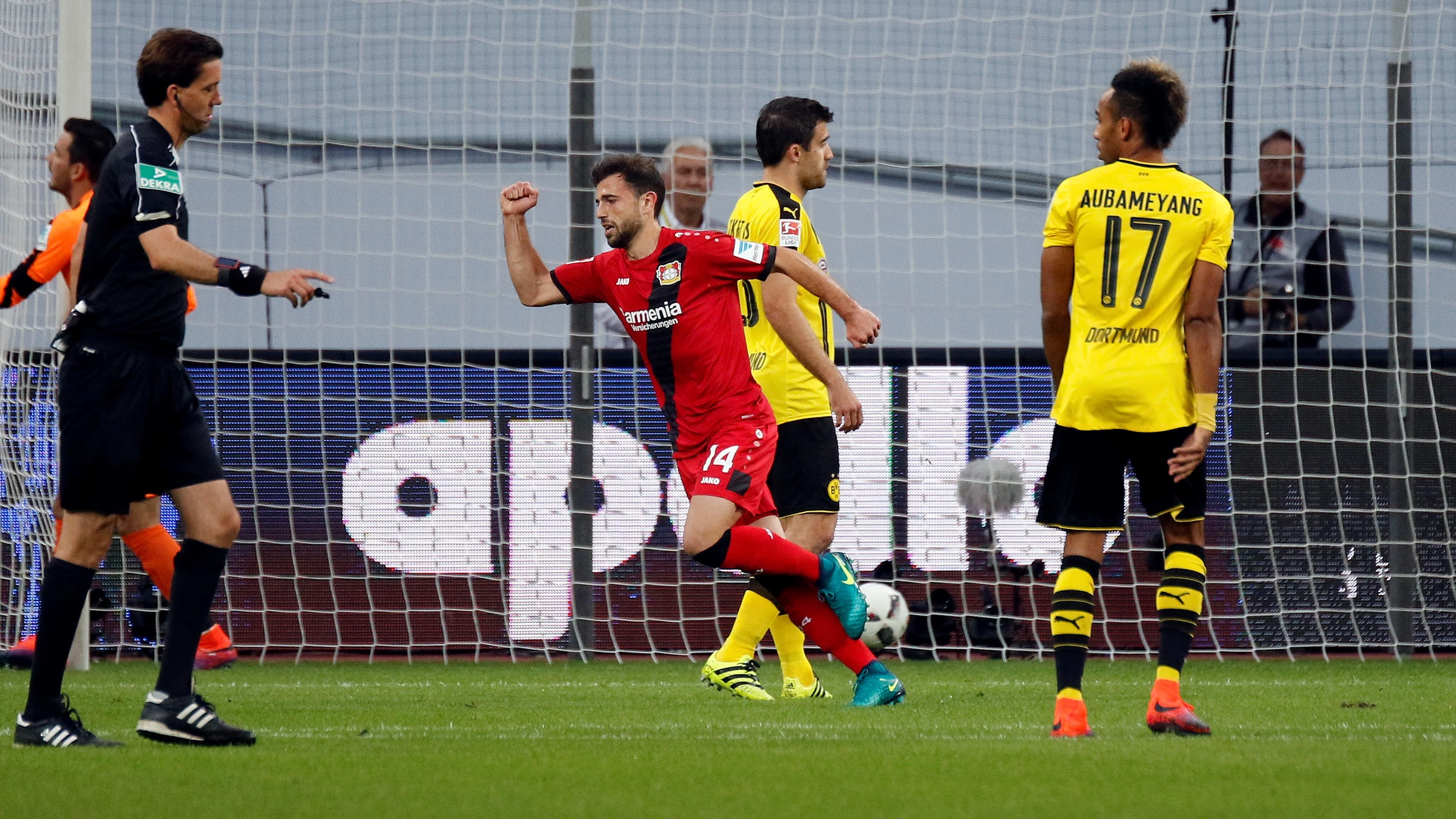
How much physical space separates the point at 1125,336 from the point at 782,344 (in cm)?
159

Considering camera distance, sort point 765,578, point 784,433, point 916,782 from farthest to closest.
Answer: point 784,433, point 765,578, point 916,782

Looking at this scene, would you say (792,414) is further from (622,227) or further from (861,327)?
(861,327)

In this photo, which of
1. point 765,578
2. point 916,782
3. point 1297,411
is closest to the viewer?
point 916,782

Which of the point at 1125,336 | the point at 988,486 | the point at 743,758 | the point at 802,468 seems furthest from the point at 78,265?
the point at 988,486

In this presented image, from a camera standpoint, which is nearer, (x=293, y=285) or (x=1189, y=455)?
(x=293, y=285)

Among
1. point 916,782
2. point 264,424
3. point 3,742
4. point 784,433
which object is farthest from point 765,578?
point 264,424

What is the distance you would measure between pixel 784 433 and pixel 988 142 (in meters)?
3.26

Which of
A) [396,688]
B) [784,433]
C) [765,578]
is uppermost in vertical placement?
[784,433]

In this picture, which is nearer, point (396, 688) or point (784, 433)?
point (784, 433)

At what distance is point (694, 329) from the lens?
503 centimetres

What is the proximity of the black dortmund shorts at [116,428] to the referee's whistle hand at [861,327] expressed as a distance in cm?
173

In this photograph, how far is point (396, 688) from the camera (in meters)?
6.41

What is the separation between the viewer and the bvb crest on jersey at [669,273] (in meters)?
5.01

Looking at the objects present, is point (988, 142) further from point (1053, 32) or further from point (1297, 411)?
point (1297, 411)
